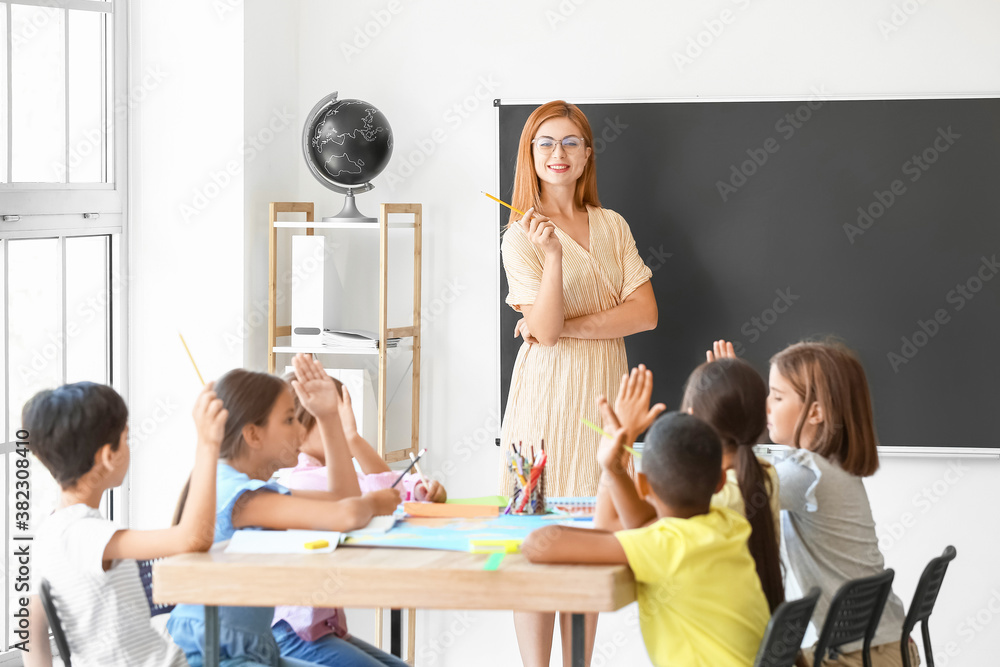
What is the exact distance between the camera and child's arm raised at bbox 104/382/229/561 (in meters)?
1.68

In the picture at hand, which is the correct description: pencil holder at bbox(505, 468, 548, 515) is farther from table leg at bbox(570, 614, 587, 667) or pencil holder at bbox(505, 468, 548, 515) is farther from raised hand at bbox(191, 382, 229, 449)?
raised hand at bbox(191, 382, 229, 449)

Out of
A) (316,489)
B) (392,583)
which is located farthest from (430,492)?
(392,583)

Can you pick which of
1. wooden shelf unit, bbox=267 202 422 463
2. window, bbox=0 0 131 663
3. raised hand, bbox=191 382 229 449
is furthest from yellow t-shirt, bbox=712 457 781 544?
window, bbox=0 0 131 663

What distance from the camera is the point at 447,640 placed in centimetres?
375

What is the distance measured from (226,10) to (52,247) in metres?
0.94

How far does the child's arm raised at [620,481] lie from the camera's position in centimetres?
175

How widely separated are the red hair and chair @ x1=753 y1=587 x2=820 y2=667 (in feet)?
5.61

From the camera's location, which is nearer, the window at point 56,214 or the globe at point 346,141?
the window at point 56,214

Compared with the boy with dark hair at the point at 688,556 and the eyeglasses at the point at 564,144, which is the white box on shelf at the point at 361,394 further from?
the boy with dark hair at the point at 688,556

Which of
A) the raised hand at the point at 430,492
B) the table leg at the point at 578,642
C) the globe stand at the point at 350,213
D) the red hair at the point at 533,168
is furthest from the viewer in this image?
the globe stand at the point at 350,213

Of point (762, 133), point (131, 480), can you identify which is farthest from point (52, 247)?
point (762, 133)

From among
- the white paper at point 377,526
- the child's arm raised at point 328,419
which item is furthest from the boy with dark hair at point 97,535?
the child's arm raised at point 328,419

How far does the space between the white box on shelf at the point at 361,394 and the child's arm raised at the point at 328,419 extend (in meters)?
1.30

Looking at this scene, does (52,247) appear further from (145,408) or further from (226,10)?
(226,10)
